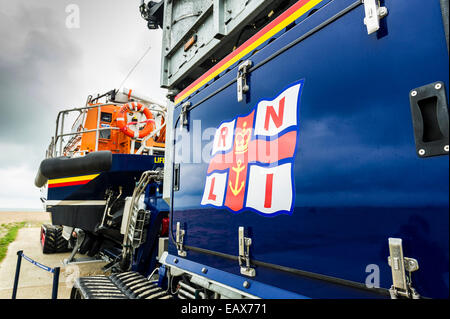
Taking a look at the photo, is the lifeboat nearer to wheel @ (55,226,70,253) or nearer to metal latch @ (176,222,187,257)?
metal latch @ (176,222,187,257)

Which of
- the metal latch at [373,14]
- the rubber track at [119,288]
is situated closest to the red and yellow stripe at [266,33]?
the metal latch at [373,14]

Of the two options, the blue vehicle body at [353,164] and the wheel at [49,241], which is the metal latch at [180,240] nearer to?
the blue vehicle body at [353,164]

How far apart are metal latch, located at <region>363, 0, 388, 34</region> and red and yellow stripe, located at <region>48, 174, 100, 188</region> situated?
518 cm

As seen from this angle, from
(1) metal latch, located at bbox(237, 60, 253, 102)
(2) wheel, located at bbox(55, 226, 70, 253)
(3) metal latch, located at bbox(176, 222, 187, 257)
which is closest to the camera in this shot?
(1) metal latch, located at bbox(237, 60, 253, 102)

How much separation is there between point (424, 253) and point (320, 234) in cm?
46

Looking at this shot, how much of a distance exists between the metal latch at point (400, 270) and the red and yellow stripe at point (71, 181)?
5.25m

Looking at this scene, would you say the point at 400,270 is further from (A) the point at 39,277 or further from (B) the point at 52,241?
(B) the point at 52,241

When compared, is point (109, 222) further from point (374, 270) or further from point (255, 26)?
point (374, 270)

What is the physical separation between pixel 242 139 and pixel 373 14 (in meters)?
1.06

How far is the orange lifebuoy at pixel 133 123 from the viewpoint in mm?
6921

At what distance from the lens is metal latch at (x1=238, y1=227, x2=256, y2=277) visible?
1.89 meters

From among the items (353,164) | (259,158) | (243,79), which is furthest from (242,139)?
(353,164)

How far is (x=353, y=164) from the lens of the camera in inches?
50.8

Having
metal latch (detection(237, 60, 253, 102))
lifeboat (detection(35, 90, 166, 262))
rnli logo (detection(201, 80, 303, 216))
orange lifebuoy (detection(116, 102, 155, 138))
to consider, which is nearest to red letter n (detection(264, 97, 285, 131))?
rnli logo (detection(201, 80, 303, 216))
